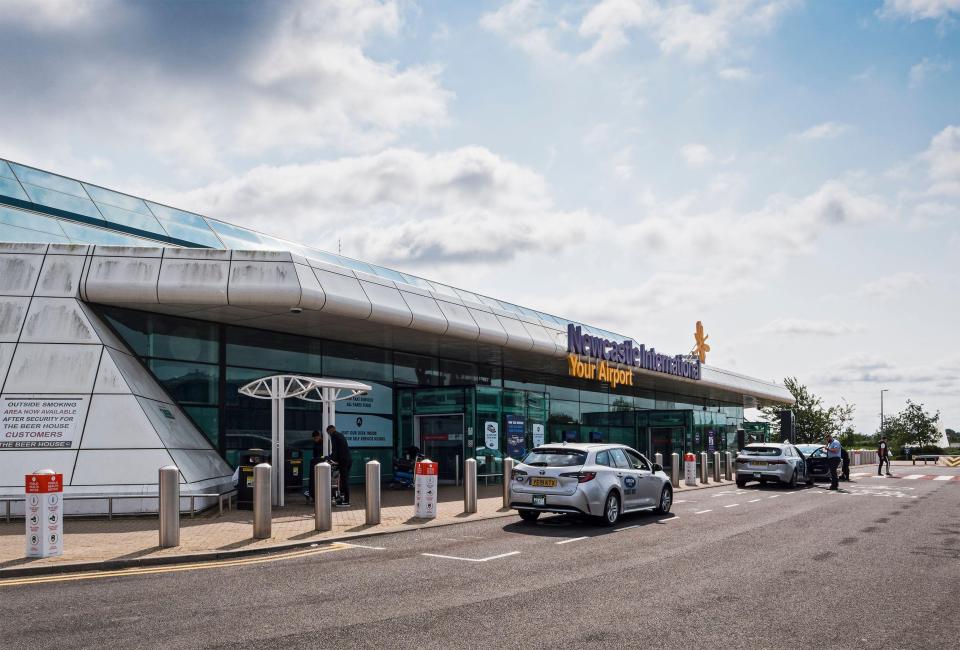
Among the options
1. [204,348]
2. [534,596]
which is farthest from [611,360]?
[534,596]

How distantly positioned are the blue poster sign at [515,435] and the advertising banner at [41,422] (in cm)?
Answer: 1237

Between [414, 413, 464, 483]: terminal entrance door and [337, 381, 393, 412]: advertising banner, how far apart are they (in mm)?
1042

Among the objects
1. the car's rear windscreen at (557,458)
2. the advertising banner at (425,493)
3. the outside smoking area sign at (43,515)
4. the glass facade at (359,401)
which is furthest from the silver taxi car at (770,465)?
the outside smoking area sign at (43,515)

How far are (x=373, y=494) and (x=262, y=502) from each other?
8.04ft

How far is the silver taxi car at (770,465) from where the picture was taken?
24188 millimetres

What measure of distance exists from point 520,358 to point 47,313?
49.2ft

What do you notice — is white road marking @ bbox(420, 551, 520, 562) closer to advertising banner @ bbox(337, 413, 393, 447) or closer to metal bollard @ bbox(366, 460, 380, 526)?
metal bollard @ bbox(366, 460, 380, 526)

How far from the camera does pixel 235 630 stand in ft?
21.1

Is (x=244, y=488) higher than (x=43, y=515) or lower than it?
lower

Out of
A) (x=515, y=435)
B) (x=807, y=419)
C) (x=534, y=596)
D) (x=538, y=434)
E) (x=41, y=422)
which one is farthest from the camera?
(x=807, y=419)

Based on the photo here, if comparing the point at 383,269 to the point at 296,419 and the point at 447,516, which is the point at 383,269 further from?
the point at 447,516

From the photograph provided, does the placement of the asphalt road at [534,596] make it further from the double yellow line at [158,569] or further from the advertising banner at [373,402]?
the advertising banner at [373,402]

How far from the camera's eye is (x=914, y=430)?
285 ft

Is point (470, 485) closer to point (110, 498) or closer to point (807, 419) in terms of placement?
point (110, 498)
